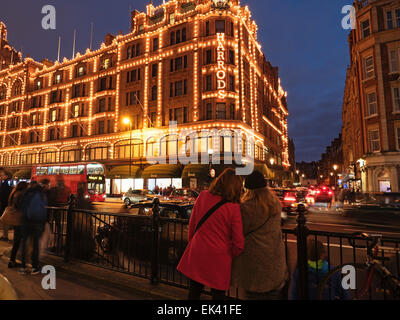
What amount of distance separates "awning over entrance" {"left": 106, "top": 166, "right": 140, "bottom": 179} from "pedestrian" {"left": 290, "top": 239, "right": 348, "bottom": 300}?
101ft

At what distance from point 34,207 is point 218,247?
4.73m

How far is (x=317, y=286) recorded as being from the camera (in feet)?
11.0

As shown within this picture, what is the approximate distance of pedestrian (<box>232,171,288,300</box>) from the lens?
2.62m

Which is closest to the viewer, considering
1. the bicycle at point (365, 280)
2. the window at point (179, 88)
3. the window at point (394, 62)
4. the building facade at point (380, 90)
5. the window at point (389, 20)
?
the bicycle at point (365, 280)

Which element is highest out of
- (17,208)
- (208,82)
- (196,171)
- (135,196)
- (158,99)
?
(208,82)

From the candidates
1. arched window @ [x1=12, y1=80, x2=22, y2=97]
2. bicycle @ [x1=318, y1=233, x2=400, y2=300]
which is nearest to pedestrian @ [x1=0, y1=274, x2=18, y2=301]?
bicycle @ [x1=318, y1=233, x2=400, y2=300]

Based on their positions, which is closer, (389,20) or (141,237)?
(141,237)

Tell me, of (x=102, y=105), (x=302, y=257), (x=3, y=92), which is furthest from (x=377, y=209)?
(x=3, y=92)

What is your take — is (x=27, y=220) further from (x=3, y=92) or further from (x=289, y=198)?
(x=3, y=92)

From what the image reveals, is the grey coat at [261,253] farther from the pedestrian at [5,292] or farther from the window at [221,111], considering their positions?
the window at [221,111]

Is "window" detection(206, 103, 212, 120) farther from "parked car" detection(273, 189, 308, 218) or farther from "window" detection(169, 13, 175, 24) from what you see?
"parked car" detection(273, 189, 308, 218)

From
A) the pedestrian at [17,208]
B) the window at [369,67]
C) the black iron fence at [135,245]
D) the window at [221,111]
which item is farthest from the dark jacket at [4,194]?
the window at [369,67]

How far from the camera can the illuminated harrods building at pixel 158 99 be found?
3041 cm
